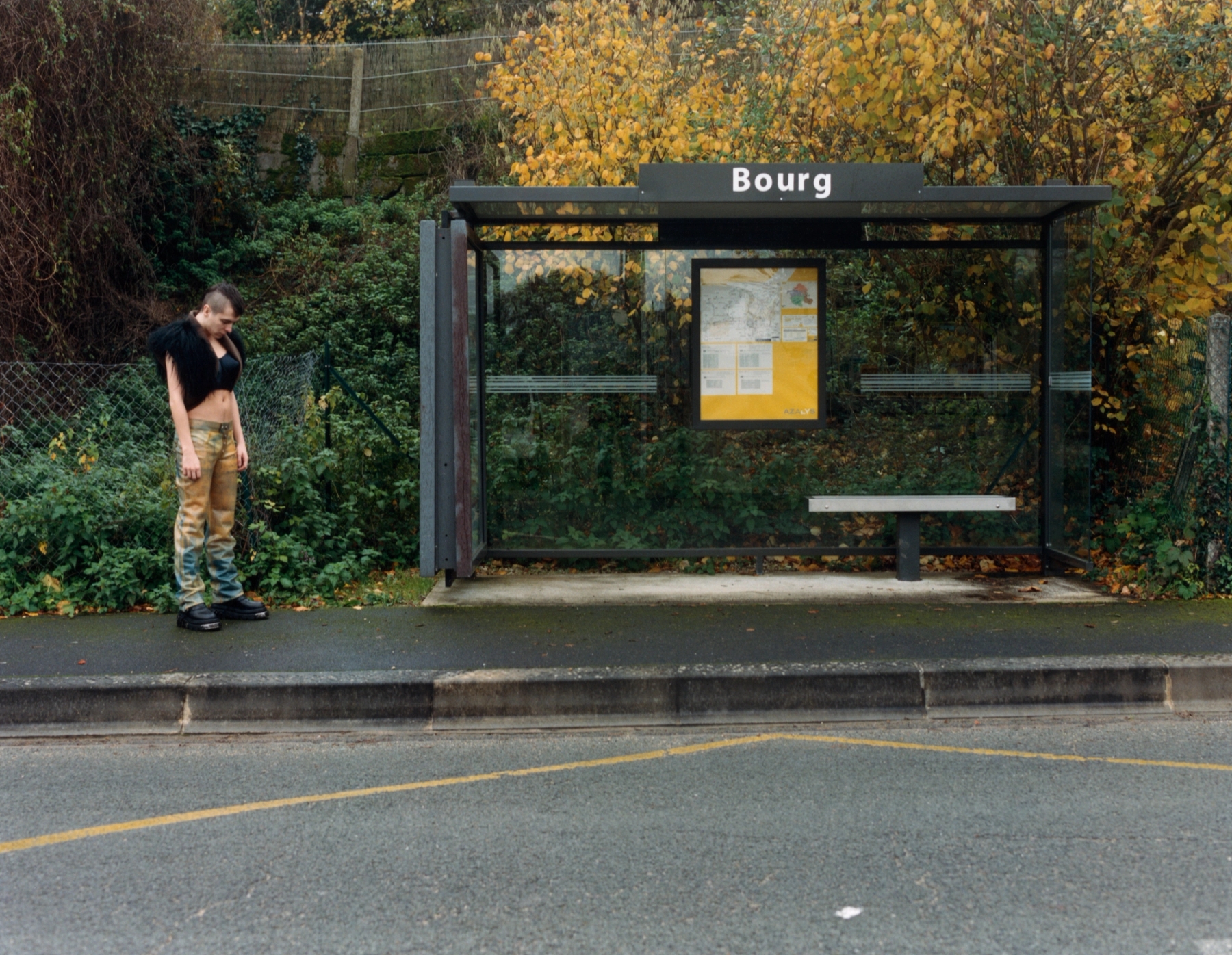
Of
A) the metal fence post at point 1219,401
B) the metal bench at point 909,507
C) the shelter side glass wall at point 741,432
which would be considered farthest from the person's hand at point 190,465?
the metal fence post at point 1219,401

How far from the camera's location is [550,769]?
480 centimetres

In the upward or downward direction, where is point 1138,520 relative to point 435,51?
downward

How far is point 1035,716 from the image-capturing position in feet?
18.4

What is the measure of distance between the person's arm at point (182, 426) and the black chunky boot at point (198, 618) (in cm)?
76

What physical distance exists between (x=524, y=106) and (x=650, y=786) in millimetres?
8299

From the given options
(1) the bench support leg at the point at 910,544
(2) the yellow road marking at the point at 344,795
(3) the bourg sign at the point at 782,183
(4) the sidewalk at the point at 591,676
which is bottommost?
(2) the yellow road marking at the point at 344,795

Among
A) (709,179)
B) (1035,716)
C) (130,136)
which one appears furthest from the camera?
(130,136)

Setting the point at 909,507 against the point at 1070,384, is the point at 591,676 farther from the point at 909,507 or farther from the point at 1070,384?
the point at 1070,384

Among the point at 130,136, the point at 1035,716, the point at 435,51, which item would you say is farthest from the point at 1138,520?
the point at 435,51

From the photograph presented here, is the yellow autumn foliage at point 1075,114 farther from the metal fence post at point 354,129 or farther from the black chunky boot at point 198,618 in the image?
the metal fence post at point 354,129

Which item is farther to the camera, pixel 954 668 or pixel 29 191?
pixel 29 191

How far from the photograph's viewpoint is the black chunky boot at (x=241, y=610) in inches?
271

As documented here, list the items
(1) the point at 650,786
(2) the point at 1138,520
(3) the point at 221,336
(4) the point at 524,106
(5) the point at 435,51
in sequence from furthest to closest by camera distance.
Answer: (5) the point at 435,51 < (4) the point at 524,106 < (2) the point at 1138,520 < (3) the point at 221,336 < (1) the point at 650,786

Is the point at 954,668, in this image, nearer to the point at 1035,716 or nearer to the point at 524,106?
the point at 1035,716
